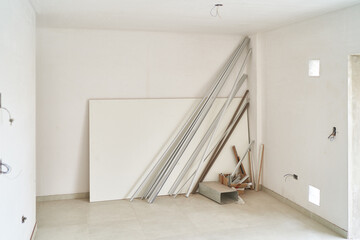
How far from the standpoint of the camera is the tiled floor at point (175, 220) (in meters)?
4.17

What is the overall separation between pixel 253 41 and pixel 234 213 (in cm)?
281

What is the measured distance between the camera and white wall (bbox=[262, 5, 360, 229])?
4.09 metres

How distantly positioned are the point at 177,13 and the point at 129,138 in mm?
2137

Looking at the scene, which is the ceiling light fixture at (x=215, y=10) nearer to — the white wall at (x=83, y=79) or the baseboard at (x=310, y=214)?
the white wall at (x=83, y=79)

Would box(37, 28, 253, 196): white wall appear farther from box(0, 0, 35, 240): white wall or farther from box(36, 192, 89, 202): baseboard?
box(0, 0, 35, 240): white wall

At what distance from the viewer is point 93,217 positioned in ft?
15.6

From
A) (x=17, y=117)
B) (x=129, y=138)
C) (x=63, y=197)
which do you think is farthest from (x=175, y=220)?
(x=17, y=117)

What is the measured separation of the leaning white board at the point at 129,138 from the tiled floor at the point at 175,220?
0.32m

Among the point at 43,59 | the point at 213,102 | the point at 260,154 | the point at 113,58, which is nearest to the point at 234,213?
the point at 260,154

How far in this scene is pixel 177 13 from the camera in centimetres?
431

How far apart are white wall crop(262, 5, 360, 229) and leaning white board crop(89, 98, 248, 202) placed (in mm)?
1090

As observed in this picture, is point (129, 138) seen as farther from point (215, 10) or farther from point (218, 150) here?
point (215, 10)

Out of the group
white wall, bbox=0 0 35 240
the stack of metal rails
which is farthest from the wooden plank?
white wall, bbox=0 0 35 240

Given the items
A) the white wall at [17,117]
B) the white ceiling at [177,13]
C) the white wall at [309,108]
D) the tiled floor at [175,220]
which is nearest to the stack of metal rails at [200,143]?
the tiled floor at [175,220]
